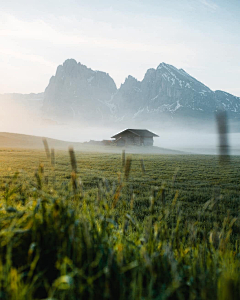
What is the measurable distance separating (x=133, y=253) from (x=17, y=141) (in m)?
66.0

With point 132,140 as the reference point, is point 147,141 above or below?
below

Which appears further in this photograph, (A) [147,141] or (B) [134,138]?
(A) [147,141]

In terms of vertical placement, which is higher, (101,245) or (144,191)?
(101,245)

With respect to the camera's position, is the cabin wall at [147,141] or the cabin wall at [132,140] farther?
the cabin wall at [147,141]

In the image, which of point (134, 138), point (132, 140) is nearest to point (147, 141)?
point (134, 138)

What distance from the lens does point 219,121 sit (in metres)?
7.20

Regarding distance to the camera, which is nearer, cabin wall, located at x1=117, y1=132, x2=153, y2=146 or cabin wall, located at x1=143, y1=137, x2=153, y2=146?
cabin wall, located at x1=117, y1=132, x2=153, y2=146

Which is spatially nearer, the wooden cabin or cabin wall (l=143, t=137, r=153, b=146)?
the wooden cabin

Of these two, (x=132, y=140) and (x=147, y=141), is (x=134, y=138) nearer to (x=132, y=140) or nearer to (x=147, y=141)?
(x=132, y=140)

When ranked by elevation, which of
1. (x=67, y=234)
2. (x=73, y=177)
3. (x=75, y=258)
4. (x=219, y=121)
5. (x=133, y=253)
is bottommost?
(x=133, y=253)

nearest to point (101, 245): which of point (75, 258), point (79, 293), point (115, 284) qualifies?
point (75, 258)

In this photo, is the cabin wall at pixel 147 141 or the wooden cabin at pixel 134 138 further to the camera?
the cabin wall at pixel 147 141

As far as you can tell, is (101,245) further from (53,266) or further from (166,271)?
(166,271)

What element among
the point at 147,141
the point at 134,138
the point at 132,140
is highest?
the point at 134,138
